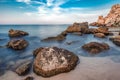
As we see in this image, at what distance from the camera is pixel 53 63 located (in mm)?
10797

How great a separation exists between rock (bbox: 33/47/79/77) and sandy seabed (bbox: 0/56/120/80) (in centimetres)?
38

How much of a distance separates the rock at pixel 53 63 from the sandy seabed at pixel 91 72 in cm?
38

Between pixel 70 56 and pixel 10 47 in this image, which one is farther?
pixel 10 47

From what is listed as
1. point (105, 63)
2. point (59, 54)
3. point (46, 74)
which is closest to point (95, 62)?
point (105, 63)

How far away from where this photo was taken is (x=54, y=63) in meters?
10.8

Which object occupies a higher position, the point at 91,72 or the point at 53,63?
the point at 53,63

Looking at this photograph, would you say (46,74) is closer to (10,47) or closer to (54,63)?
(54,63)

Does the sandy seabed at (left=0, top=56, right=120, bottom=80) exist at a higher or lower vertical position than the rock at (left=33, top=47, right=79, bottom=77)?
lower

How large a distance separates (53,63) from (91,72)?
9.93ft

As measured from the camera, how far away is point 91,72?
1084 cm

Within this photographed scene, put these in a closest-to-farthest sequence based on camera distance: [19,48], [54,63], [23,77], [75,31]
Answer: [23,77]
[54,63]
[19,48]
[75,31]

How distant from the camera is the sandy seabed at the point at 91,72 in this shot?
32.7 feet

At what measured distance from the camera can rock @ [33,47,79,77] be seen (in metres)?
10.4

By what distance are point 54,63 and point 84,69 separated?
8.63 ft
